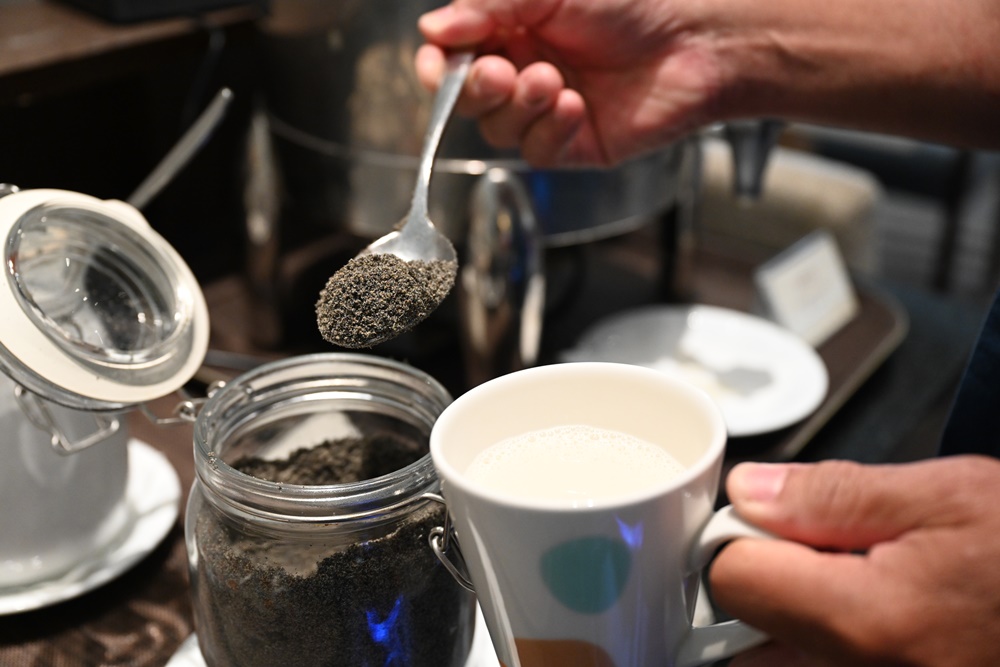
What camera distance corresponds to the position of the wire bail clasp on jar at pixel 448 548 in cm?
38

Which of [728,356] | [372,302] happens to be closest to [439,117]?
Answer: [372,302]

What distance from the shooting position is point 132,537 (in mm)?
571

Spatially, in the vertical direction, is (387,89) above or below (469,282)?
above

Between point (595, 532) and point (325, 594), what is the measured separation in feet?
0.48

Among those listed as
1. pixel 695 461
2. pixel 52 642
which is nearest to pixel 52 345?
pixel 52 642

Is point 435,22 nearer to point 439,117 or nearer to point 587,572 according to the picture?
point 439,117

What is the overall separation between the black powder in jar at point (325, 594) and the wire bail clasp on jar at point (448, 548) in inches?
0.7

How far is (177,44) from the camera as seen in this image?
3.03ft

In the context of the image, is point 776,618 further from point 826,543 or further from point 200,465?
point 200,465

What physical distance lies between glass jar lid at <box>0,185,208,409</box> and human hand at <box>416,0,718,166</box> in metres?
0.27

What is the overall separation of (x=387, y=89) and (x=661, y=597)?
582 mm

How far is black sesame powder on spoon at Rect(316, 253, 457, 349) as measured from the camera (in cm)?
43

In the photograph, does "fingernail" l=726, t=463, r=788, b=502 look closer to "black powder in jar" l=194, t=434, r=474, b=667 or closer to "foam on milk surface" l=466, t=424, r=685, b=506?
"foam on milk surface" l=466, t=424, r=685, b=506

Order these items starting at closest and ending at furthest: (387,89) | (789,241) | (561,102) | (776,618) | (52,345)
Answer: (776,618), (52,345), (561,102), (387,89), (789,241)
